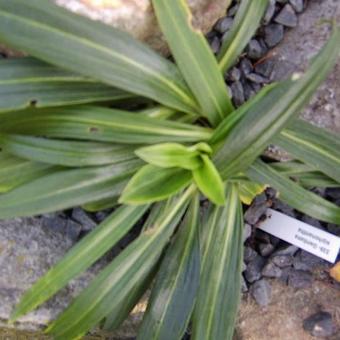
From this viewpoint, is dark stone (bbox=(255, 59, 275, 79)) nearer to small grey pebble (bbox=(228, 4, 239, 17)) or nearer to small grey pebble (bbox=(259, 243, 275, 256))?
small grey pebble (bbox=(228, 4, 239, 17))

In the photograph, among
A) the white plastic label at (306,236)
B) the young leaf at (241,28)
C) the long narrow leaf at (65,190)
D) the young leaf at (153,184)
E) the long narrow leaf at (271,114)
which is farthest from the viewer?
the white plastic label at (306,236)

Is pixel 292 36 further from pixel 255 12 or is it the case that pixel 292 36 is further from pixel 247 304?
pixel 247 304

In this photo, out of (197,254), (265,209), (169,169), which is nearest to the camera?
(169,169)

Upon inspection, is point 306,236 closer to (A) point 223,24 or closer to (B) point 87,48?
(A) point 223,24

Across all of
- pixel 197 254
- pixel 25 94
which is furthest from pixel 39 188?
pixel 197 254

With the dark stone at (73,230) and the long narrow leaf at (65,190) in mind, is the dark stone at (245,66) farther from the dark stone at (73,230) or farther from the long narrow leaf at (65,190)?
the dark stone at (73,230)

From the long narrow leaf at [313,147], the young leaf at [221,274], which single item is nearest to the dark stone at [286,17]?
the long narrow leaf at [313,147]

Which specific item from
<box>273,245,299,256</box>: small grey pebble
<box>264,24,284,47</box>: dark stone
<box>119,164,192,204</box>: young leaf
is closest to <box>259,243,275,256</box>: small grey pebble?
<box>273,245,299,256</box>: small grey pebble
